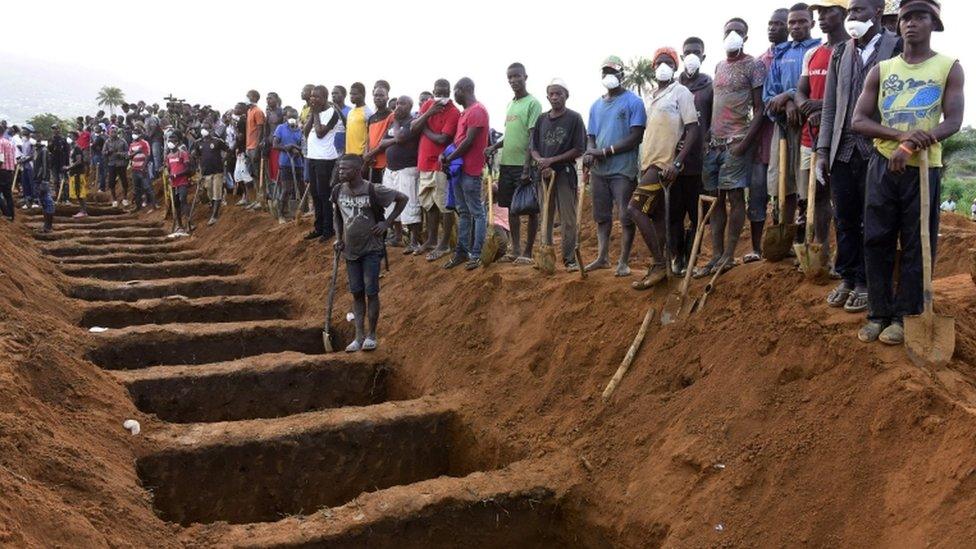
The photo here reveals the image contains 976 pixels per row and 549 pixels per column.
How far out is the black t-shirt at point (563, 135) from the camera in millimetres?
7762

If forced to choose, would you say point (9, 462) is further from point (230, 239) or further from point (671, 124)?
point (230, 239)

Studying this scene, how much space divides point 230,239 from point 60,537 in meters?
11.9

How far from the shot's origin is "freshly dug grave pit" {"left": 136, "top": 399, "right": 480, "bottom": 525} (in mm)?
6344

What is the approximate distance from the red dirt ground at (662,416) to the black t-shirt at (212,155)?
8.39 meters

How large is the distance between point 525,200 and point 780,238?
10.1 ft

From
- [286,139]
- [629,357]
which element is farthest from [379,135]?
[629,357]

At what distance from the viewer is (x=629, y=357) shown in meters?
6.28

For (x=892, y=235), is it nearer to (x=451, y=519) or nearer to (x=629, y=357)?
(x=629, y=357)

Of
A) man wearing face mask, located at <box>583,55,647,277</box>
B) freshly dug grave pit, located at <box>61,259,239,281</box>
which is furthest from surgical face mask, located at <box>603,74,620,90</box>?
freshly dug grave pit, located at <box>61,259,239,281</box>

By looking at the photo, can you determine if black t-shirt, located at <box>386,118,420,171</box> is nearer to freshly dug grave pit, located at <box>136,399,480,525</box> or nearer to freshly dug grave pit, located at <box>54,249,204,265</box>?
freshly dug grave pit, located at <box>136,399,480,525</box>

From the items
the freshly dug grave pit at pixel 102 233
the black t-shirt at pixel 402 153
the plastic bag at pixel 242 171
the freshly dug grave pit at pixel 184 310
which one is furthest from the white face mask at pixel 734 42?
the freshly dug grave pit at pixel 102 233

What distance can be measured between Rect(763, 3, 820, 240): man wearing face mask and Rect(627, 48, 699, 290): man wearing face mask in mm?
665

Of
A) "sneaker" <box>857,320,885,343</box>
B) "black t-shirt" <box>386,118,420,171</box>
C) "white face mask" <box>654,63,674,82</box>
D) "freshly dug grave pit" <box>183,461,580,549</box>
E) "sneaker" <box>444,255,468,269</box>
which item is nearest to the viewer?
"sneaker" <box>857,320,885,343</box>

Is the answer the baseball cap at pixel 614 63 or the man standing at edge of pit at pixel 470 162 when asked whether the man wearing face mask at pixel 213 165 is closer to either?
the man standing at edge of pit at pixel 470 162
